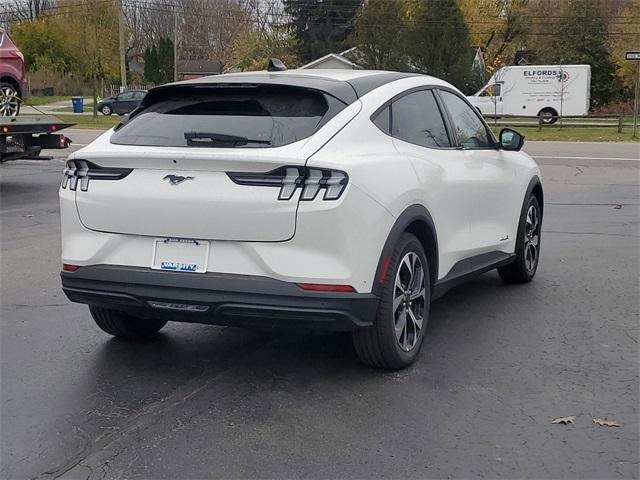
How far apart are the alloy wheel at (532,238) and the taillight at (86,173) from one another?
3.68 meters

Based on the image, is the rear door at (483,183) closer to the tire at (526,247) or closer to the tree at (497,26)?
the tire at (526,247)

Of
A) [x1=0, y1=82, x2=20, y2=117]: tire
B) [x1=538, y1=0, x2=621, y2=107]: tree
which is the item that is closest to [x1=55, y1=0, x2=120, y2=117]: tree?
[x1=0, y1=82, x2=20, y2=117]: tire

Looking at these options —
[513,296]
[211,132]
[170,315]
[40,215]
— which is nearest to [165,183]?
[211,132]

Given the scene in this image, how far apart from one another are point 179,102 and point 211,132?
1.66 feet

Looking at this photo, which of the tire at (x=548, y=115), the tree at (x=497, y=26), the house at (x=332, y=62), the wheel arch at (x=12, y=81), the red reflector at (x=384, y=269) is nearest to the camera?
the red reflector at (x=384, y=269)

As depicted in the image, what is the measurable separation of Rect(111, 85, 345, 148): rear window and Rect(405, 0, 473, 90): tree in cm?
3598

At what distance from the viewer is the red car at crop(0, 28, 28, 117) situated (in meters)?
14.4

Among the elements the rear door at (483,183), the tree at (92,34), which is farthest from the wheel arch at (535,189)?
the tree at (92,34)

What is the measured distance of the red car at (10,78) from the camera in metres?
14.4

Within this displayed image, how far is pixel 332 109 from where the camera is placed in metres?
4.61

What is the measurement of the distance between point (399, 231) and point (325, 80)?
3.31ft

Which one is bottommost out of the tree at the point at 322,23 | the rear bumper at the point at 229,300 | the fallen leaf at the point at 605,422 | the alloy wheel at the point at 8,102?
the fallen leaf at the point at 605,422

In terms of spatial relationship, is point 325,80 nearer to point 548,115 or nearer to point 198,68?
point 548,115

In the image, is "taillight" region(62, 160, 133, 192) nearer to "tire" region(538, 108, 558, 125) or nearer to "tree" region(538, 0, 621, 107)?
"tire" region(538, 108, 558, 125)
